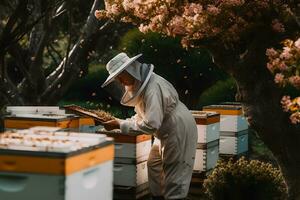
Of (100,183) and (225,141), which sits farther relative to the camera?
(225,141)

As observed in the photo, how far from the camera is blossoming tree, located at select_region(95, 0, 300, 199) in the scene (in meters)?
7.81

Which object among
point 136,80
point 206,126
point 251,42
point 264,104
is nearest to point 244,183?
point 264,104

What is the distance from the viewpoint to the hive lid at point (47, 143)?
531 cm

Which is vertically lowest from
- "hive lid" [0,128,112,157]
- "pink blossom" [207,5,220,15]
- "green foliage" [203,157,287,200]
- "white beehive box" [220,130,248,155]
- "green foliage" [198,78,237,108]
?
"green foliage" [203,157,287,200]

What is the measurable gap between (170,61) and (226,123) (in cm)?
619

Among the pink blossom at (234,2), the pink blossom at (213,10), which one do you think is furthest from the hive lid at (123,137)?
the pink blossom at (234,2)

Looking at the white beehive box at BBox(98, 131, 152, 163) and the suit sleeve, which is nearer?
the suit sleeve

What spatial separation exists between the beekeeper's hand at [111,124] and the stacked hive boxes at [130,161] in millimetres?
98

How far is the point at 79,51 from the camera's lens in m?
12.5

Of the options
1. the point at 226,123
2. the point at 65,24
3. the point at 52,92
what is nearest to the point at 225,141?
the point at 226,123

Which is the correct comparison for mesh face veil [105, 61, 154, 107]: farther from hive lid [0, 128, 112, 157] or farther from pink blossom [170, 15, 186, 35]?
hive lid [0, 128, 112, 157]

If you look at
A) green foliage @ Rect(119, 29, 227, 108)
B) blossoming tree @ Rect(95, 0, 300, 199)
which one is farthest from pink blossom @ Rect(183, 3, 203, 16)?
green foliage @ Rect(119, 29, 227, 108)

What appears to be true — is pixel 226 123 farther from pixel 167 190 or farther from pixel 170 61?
pixel 170 61

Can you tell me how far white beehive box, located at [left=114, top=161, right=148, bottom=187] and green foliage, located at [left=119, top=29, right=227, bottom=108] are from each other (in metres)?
8.57
